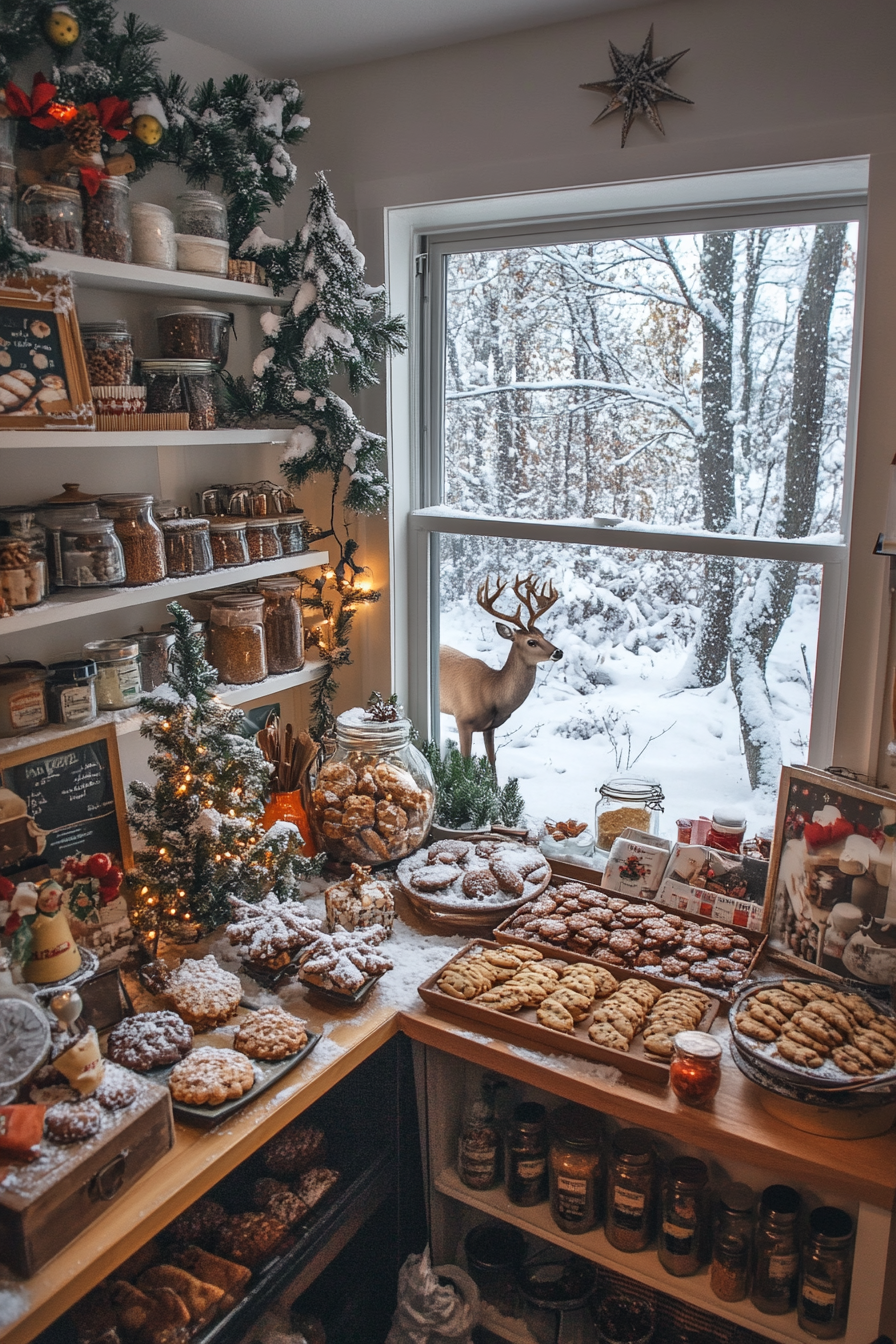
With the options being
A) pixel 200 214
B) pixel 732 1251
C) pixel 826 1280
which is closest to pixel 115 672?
pixel 200 214

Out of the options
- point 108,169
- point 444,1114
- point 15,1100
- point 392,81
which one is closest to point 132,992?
point 15,1100

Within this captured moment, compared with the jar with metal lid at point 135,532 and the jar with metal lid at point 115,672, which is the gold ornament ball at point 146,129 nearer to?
the jar with metal lid at point 135,532

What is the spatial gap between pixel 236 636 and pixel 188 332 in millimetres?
619

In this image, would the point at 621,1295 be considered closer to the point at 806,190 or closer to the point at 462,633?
the point at 462,633

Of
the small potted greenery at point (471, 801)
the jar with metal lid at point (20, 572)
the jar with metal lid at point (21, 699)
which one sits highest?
the jar with metal lid at point (20, 572)

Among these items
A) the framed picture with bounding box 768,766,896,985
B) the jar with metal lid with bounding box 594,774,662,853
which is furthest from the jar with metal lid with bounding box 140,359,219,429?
the framed picture with bounding box 768,766,896,985

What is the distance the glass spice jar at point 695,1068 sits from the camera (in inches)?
57.4

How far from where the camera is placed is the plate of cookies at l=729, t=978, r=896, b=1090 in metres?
1.43

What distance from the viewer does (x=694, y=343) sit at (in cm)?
203

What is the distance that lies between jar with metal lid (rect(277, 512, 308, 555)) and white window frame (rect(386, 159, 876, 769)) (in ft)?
0.81

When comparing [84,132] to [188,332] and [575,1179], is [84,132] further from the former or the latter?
[575,1179]

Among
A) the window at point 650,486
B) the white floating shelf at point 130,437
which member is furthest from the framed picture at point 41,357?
the window at point 650,486

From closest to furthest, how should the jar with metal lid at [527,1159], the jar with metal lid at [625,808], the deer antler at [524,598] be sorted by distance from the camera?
1. the jar with metal lid at [527,1159]
2. the jar with metal lid at [625,808]
3. the deer antler at [524,598]

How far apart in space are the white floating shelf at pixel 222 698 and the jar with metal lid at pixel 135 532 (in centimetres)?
26
